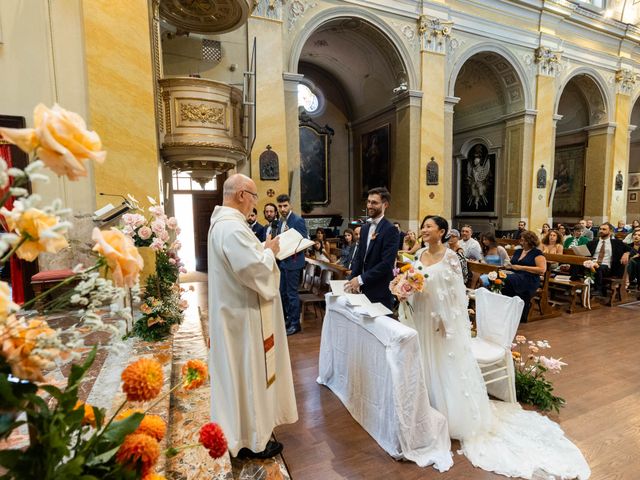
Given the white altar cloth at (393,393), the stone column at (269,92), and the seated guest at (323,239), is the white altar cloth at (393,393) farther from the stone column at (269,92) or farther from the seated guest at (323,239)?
the stone column at (269,92)

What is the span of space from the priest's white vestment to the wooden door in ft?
27.7

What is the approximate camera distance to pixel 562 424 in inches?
118

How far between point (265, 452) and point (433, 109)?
10.3 metres

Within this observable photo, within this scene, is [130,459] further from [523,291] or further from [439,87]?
[439,87]

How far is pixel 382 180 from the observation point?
12516mm

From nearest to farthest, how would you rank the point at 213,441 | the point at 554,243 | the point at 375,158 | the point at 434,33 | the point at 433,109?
1. the point at 213,441
2. the point at 554,243
3. the point at 434,33
4. the point at 433,109
5. the point at 375,158

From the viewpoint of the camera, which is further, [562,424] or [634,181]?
[634,181]

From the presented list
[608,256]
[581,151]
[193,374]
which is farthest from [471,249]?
[581,151]

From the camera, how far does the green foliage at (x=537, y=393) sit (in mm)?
3206

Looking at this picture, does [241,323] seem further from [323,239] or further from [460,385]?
[323,239]

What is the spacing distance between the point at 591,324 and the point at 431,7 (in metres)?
9.06

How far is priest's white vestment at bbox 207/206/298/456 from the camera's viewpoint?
7.00 feet

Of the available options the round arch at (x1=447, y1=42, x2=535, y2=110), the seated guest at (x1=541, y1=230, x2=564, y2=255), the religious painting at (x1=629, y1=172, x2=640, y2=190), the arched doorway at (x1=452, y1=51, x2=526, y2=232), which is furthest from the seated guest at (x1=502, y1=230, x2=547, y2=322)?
the religious painting at (x1=629, y1=172, x2=640, y2=190)

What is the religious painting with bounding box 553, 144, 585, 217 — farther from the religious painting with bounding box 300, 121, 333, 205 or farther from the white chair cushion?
the white chair cushion
